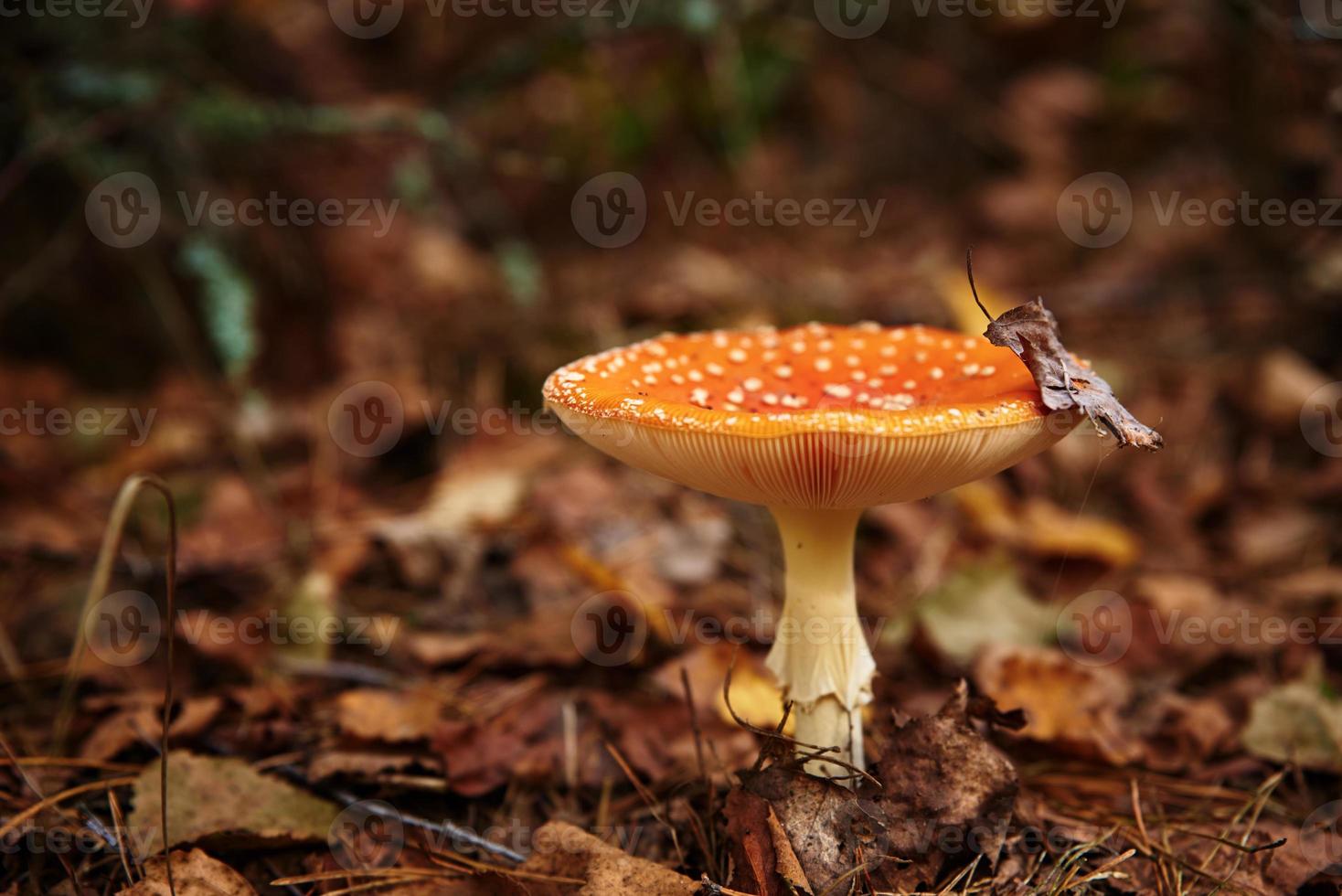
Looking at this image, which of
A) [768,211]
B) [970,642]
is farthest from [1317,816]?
[768,211]

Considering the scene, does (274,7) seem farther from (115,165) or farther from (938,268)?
(938,268)

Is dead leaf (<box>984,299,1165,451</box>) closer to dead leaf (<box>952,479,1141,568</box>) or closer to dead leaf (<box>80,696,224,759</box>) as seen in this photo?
dead leaf (<box>952,479,1141,568</box>)

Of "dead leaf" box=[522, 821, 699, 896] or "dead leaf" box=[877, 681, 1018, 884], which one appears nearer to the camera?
"dead leaf" box=[522, 821, 699, 896]

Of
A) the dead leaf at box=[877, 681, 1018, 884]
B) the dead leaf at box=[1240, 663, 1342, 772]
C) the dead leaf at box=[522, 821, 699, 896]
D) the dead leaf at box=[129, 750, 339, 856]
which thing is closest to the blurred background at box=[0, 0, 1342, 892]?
the dead leaf at box=[1240, 663, 1342, 772]

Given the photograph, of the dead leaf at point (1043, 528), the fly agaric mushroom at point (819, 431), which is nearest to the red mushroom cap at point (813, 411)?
the fly agaric mushroom at point (819, 431)

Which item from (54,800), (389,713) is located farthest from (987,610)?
(54,800)

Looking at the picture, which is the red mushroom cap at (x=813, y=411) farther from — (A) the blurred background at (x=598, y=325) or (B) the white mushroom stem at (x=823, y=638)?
(A) the blurred background at (x=598, y=325)
